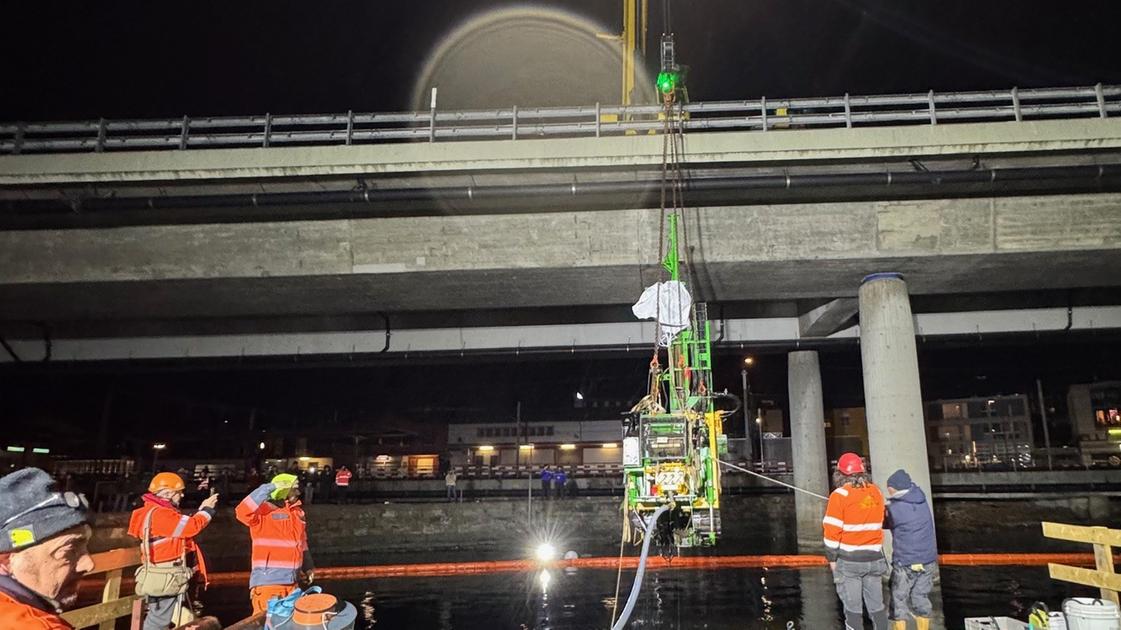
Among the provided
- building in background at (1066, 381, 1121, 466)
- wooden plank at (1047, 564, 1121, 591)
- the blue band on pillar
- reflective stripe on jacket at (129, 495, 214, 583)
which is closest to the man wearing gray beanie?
reflective stripe on jacket at (129, 495, 214, 583)

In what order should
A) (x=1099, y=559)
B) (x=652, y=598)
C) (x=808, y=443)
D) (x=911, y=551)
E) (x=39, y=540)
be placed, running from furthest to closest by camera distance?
(x=808, y=443) < (x=652, y=598) < (x=911, y=551) < (x=1099, y=559) < (x=39, y=540)

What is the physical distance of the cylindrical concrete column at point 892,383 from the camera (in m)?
14.3

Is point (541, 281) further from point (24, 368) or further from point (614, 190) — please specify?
point (24, 368)

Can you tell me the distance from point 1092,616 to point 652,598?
7789mm

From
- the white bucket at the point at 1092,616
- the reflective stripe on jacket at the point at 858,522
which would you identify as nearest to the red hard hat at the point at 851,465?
the reflective stripe on jacket at the point at 858,522

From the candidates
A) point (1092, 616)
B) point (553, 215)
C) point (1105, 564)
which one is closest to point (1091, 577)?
point (1105, 564)

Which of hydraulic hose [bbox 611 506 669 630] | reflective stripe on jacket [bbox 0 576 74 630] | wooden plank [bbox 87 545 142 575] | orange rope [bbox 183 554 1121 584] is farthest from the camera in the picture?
orange rope [bbox 183 554 1121 584]

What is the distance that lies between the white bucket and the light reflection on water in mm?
4174

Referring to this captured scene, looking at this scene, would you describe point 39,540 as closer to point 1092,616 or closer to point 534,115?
point 1092,616

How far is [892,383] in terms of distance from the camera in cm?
1457

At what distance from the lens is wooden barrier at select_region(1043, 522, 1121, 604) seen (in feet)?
23.4

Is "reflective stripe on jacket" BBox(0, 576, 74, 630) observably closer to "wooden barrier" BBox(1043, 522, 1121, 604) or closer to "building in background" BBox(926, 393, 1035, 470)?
"wooden barrier" BBox(1043, 522, 1121, 604)

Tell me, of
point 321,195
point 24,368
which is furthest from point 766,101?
point 24,368

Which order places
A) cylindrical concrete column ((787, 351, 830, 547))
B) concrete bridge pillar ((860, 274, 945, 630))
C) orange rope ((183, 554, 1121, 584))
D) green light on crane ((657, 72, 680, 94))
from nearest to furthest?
green light on crane ((657, 72, 680, 94)), concrete bridge pillar ((860, 274, 945, 630)), orange rope ((183, 554, 1121, 584)), cylindrical concrete column ((787, 351, 830, 547))
